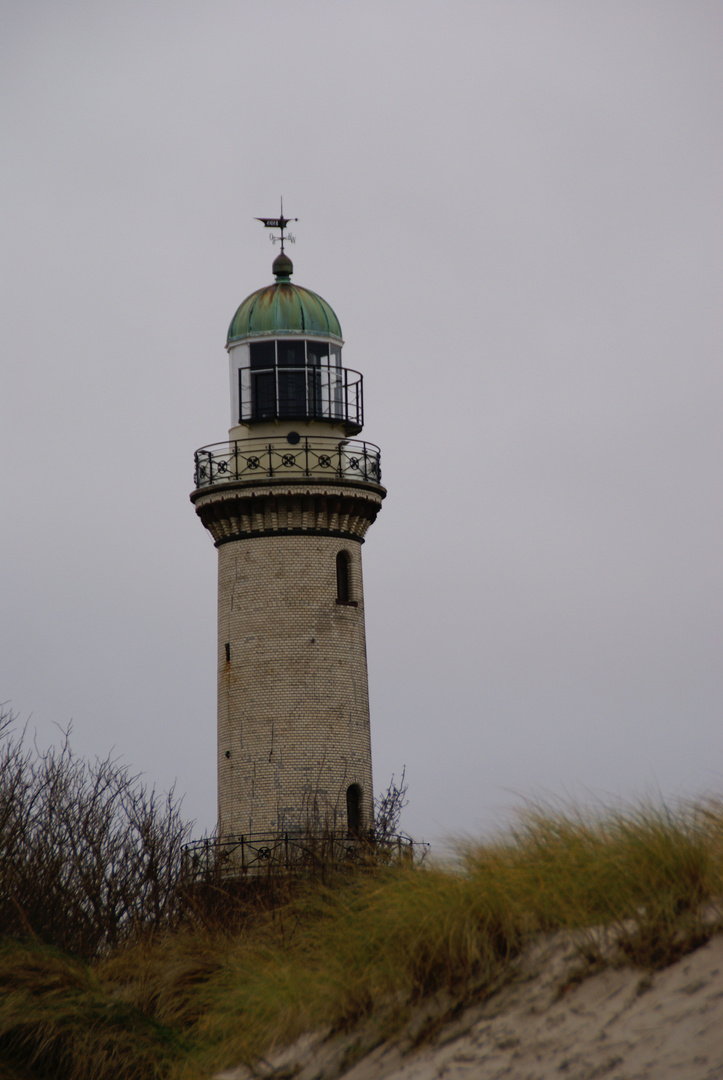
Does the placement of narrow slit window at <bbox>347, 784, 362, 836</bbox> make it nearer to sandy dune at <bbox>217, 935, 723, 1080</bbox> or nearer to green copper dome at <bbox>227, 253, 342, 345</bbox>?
green copper dome at <bbox>227, 253, 342, 345</bbox>

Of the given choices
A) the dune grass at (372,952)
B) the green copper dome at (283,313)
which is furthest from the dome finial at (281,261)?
the dune grass at (372,952)

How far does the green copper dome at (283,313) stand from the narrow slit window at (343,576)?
5497mm

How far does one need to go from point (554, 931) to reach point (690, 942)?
4.01ft

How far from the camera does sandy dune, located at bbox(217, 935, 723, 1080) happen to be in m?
9.20

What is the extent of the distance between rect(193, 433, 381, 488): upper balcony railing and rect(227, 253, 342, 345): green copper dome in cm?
275

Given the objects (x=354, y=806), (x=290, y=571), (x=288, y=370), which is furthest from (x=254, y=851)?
(x=288, y=370)

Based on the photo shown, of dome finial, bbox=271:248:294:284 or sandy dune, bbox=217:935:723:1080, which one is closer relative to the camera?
sandy dune, bbox=217:935:723:1080

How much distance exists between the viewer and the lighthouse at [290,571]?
3522 cm

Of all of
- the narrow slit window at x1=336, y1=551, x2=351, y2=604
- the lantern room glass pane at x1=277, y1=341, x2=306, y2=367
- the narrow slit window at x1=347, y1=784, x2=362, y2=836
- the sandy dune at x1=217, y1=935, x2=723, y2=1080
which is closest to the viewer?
the sandy dune at x1=217, y1=935, x2=723, y2=1080

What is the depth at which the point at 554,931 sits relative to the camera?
432 inches

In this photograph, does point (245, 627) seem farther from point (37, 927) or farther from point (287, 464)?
point (37, 927)

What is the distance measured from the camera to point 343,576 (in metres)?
37.7

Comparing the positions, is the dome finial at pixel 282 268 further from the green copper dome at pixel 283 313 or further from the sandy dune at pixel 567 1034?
the sandy dune at pixel 567 1034

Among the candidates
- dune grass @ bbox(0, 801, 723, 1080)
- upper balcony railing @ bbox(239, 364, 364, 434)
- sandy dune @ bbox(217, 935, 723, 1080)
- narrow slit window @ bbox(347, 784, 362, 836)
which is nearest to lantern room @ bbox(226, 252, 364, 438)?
upper balcony railing @ bbox(239, 364, 364, 434)
